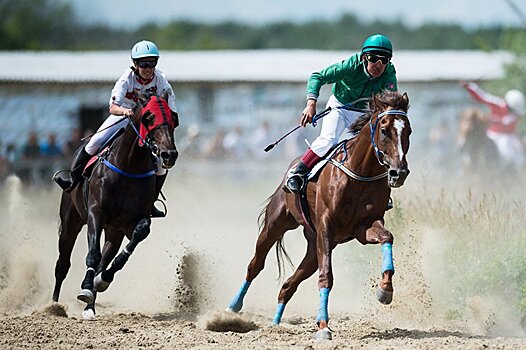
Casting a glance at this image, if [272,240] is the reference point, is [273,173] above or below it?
above

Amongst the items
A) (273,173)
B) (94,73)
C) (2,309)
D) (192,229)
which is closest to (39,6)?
(94,73)

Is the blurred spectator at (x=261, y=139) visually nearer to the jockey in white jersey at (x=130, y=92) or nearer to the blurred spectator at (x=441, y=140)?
the blurred spectator at (x=441, y=140)

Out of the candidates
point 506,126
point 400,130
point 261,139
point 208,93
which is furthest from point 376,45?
point 208,93

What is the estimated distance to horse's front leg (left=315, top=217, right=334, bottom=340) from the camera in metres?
8.80

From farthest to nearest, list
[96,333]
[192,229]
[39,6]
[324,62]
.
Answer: [39,6]
[324,62]
[192,229]
[96,333]

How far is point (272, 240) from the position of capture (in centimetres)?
1055

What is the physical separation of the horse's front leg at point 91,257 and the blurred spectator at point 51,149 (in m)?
14.7

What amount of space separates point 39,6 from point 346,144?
5835 centimetres

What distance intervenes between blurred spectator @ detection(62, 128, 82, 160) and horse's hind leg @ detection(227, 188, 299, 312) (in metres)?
14.8

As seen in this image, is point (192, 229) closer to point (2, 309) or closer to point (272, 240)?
point (2, 309)

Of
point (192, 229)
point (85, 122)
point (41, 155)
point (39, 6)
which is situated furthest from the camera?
point (39, 6)

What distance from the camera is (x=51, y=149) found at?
2495 centimetres

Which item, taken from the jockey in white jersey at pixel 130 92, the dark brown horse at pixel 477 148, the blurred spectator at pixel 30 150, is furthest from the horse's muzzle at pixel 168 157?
the blurred spectator at pixel 30 150

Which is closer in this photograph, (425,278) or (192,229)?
(425,278)
